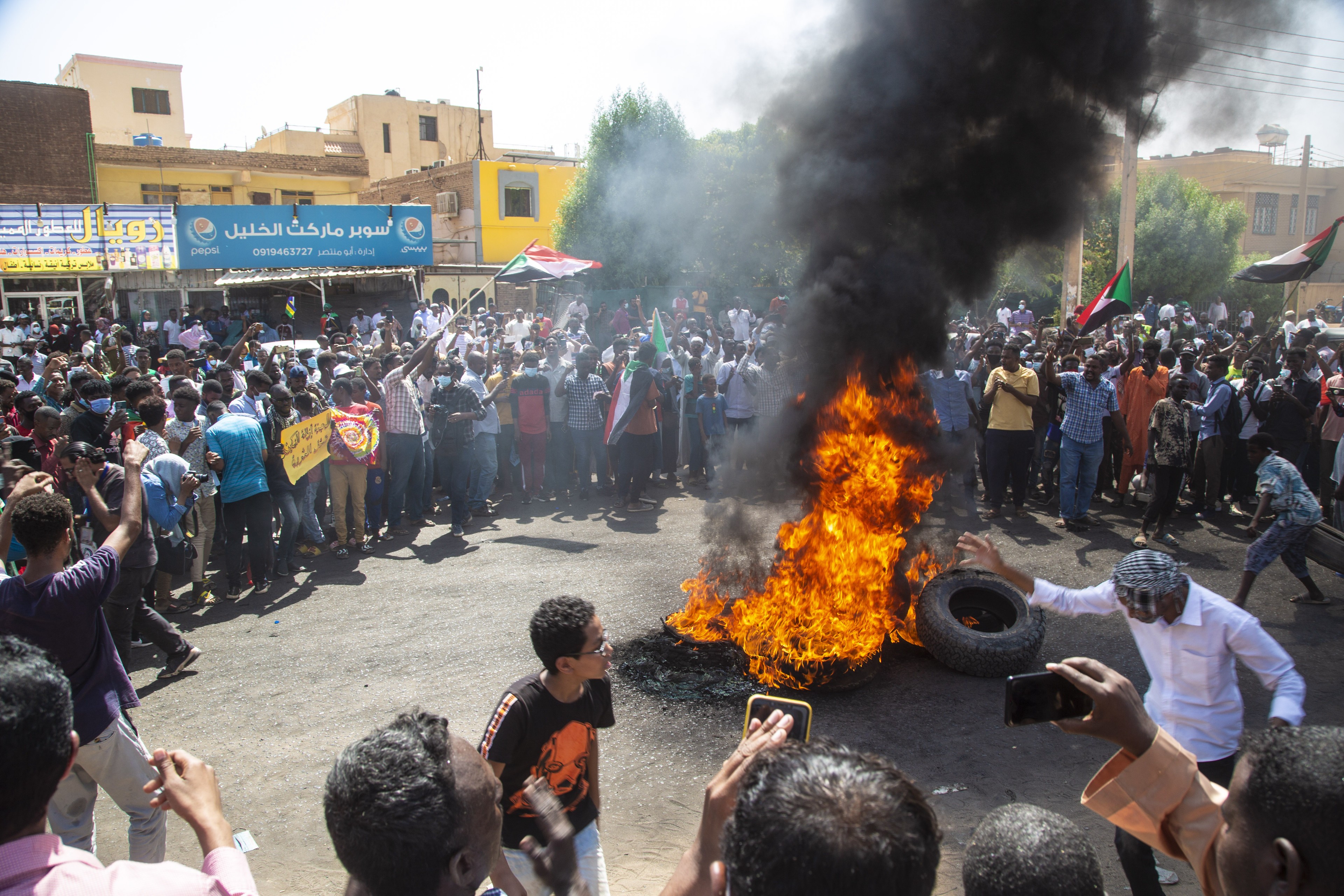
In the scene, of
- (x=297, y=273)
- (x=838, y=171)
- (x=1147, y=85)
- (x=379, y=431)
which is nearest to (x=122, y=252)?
(x=297, y=273)

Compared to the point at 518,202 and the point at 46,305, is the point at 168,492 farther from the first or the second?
the point at 518,202

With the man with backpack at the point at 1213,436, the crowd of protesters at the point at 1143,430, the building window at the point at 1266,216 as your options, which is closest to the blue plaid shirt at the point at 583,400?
the crowd of protesters at the point at 1143,430

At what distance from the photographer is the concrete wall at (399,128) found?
47.3 m

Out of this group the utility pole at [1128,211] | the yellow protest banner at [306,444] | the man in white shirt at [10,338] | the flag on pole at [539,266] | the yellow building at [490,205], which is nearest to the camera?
the yellow protest banner at [306,444]

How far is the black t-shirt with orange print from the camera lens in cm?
291

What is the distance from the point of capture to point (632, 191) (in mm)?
31719

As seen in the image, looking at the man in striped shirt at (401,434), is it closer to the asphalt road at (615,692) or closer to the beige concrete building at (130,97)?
the asphalt road at (615,692)

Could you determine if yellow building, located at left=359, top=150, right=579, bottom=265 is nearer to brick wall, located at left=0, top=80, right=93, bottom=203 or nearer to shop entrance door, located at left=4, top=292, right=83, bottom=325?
brick wall, located at left=0, top=80, right=93, bottom=203

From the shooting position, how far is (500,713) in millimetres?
2930

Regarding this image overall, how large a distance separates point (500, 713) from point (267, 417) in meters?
7.09

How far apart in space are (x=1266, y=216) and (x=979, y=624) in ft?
166

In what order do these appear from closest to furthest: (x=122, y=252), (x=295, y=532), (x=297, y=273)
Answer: (x=295, y=532) → (x=122, y=252) → (x=297, y=273)

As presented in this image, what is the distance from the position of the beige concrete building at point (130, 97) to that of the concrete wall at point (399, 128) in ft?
27.1

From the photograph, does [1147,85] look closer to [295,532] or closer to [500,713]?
[500,713]
